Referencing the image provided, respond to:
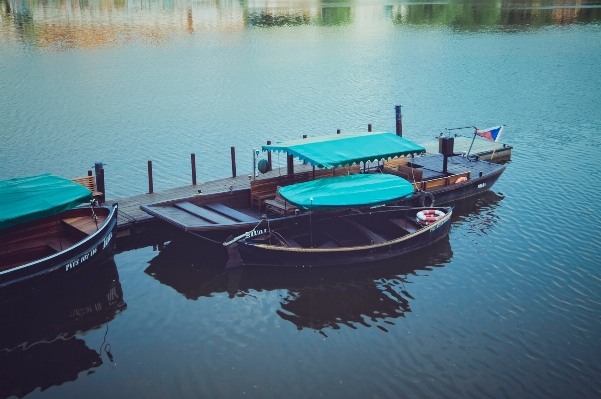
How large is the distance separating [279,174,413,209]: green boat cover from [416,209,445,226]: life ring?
6.21ft

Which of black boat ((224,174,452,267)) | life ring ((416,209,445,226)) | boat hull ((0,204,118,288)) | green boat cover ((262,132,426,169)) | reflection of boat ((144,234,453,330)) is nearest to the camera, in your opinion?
boat hull ((0,204,118,288))

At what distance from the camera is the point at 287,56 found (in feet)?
281

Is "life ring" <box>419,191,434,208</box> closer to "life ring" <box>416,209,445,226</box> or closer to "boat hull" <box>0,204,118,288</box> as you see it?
"life ring" <box>416,209,445,226</box>

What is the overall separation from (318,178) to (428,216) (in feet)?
20.8

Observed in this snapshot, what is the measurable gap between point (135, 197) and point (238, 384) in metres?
16.7

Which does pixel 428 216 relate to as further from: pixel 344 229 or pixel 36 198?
pixel 36 198

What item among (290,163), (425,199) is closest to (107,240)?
(290,163)

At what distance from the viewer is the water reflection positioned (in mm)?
103250

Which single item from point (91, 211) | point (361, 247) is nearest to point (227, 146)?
point (91, 211)

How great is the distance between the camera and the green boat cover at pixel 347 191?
29.0 meters

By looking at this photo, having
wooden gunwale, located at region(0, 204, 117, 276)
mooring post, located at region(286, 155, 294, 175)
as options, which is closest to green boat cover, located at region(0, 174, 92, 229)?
wooden gunwale, located at region(0, 204, 117, 276)

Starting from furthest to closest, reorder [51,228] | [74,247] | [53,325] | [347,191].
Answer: [347,191], [51,228], [74,247], [53,325]

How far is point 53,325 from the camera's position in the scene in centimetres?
2453

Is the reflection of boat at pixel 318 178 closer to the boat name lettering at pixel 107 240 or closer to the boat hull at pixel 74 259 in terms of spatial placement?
the boat name lettering at pixel 107 240
